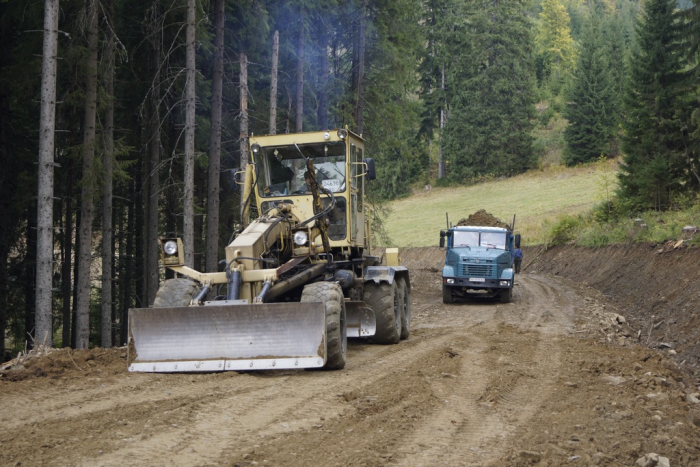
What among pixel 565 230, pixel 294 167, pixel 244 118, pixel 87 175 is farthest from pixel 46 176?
pixel 565 230

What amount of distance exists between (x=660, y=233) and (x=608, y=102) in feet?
141

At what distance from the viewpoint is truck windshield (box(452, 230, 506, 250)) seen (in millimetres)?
23844

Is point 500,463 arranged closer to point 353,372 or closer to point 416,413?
point 416,413

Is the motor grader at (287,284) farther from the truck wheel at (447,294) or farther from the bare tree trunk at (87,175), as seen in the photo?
the truck wheel at (447,294)

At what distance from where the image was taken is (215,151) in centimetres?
2039

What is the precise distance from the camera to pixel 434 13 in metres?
71.8

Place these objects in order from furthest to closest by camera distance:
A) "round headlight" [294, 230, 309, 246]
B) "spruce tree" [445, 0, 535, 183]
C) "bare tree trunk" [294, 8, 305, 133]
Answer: "spruce tree" [445, 0, 535, 183], "bare tree trunk" [294, 8, 305, 133], "round headlight" [294, 230, 309, 246]

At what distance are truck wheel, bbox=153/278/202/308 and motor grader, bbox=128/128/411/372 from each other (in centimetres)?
1

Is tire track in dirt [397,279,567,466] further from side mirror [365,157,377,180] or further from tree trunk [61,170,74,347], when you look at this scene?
tree trunk [61,170,74,347]

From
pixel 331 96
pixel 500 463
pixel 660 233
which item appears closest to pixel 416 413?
pixel 500 463

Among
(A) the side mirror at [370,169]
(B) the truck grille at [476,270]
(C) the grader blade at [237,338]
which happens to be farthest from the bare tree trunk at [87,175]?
(B) the truck grille at [476,270]

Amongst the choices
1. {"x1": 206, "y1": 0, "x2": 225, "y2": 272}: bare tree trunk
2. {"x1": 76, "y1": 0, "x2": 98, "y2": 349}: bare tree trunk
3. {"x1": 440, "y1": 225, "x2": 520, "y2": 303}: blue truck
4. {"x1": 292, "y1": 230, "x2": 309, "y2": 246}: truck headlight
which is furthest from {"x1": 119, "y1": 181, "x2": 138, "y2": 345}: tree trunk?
{"x1": 292, "y1": 230, "x2": 309, "y2": 246}: truck headlight

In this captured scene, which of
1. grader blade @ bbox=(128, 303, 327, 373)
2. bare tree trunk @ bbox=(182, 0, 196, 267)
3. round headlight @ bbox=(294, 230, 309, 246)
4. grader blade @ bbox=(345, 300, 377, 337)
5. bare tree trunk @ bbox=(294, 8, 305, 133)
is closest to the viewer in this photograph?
grader blade @ bbox=(128, 303, 327, 373)

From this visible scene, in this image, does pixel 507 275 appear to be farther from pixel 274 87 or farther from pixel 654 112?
pixel 654 112
